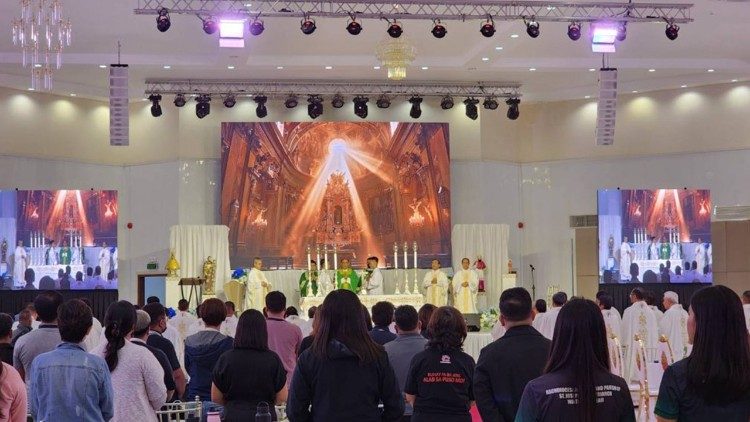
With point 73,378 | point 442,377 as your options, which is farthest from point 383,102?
point 73,378

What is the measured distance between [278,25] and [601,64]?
727cm

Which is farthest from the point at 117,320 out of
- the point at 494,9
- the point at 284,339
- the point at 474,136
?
the point at 474,136

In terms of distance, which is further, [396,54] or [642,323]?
[396,54]

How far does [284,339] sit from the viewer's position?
8.59 meters

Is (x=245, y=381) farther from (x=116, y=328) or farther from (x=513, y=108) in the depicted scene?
(x=513, y=108)

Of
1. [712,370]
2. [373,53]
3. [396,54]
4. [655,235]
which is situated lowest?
A: [712,370]

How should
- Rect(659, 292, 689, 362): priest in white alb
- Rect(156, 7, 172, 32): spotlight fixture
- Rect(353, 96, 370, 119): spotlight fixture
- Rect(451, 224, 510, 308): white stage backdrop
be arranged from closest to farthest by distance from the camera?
1. Rect(156, 7, 172, 32): spotlight fixture
2. Rect(659, 292, 689, 362): priest in white alb
3. Rect(353, 96, 370, 119): spotlight fixture
4. Rect(451, 224, 510, 308): white stage backdrop

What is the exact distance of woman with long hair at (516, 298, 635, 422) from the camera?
377 centimetres

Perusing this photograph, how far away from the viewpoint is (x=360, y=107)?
23.8 m

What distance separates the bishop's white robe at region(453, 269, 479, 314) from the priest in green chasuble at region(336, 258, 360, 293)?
7.12ft

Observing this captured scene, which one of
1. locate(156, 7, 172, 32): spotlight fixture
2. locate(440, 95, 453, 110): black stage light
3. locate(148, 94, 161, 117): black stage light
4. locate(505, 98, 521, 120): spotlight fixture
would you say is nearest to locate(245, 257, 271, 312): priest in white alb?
locate(148, 94, 161, 117): black stage light

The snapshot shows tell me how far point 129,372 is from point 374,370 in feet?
5.04

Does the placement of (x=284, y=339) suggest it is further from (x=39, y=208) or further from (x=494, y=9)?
(x=39, y=208)

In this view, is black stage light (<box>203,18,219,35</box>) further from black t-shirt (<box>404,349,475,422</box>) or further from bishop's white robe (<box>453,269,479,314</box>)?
black t-shirt (<box>404,349,475,422</box>)
